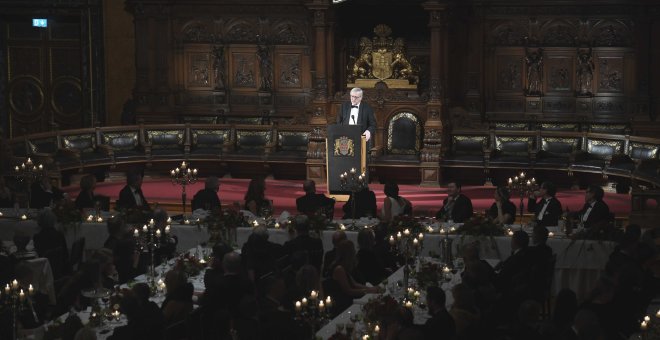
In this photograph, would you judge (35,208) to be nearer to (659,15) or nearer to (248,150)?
(248,150)

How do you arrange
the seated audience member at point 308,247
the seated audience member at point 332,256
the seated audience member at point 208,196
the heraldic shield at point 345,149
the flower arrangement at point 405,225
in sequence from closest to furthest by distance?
the seated audience member at point 332,256 < the seated audience member at point 308,247 < the flower arrangement at point 405,225 < the seated audience member at point 208,196 < the heraldic shield at point 345,149

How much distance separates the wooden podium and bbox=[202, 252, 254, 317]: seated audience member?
7.35m

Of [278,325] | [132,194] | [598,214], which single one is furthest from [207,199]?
[278,325]

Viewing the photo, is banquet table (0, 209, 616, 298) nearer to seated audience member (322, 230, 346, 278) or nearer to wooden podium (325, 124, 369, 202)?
seated audience member (322, 230, 346, 278)

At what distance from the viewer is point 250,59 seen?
2391 cm

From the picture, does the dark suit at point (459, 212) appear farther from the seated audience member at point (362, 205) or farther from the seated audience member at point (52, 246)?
the seated audience member at point (52, 246)

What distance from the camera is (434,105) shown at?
70.1ft

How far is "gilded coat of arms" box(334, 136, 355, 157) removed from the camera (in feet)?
57.6

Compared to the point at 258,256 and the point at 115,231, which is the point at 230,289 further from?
the point at 115,231

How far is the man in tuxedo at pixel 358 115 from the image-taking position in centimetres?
1759

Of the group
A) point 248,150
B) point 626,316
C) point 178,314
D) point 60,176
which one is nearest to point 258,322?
point 178,314

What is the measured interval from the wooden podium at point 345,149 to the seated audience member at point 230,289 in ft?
24.1

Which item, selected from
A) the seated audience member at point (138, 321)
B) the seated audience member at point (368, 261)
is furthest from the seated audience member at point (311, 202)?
the seated audience member at point (138, 321)

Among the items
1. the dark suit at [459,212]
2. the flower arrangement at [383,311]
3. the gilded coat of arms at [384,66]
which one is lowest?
the flower arrangement at [383,311]
